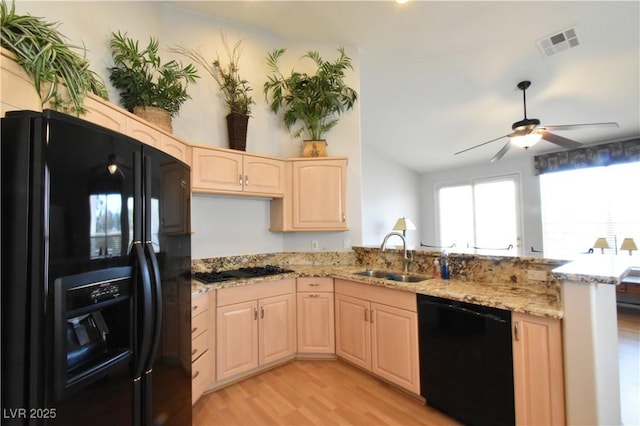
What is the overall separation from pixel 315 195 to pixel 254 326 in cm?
143

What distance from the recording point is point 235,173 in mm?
2688

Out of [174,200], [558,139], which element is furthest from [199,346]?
[558,139]

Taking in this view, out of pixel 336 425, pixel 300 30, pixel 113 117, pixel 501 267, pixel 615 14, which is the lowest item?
pixel 336 425

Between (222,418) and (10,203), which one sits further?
(222,418)

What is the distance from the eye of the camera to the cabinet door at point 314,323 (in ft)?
8.91

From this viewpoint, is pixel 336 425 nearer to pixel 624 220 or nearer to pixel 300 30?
pixel 300 30

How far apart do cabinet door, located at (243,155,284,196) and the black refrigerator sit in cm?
144

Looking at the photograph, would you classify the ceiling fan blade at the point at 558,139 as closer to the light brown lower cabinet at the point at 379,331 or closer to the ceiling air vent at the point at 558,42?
the ceiling air vent at the point at 558,42

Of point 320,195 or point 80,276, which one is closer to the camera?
point 80,276

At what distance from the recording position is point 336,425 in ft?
6.11

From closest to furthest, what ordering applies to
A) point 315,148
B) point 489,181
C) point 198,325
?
1. point 198,325
2. point 315,148
3. point 489,181

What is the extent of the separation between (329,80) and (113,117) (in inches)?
84.1

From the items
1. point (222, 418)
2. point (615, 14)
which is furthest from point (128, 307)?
point (615, 14)

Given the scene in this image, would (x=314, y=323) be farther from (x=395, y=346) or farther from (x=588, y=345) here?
(x=588, y=345)
